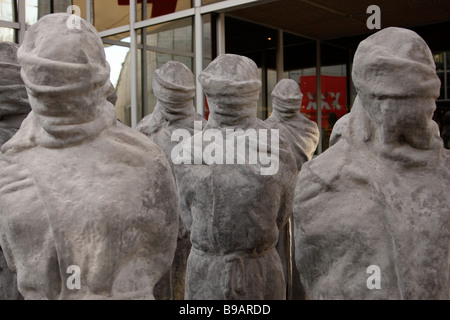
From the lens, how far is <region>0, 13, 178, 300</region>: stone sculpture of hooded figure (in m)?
1.91

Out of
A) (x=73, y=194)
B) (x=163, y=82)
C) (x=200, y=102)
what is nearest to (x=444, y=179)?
(x=73, y=194)

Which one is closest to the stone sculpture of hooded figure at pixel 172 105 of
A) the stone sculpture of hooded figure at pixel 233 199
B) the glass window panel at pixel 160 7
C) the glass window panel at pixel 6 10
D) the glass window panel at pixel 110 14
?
the stone sculpture of hooded figure at pixel 233 199

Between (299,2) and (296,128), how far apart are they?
1.72 meters

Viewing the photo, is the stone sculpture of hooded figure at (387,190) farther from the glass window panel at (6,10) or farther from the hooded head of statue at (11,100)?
the glass window panel at (6,10)

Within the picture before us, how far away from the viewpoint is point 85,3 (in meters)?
9.02

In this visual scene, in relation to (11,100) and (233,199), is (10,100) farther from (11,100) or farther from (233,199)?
(233,199)

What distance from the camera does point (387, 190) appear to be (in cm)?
203

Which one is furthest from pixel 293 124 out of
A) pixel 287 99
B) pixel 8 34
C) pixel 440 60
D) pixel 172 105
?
pixel 8 34

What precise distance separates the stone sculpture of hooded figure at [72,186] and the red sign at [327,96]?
6.71 m

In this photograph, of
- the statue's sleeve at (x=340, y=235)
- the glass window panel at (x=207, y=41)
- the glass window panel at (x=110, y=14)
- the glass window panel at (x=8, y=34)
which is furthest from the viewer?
the glass window panel at (x=8, y=34)

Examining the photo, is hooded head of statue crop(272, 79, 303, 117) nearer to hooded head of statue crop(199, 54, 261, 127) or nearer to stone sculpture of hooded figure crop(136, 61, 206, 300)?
stone sculpture of hooded figure crop(136, 61, 206, 300)

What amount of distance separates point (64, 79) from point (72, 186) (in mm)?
371

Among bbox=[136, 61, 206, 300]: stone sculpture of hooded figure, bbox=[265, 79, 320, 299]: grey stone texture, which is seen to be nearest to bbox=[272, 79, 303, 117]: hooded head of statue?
bbox=[265, 79, 320, 299]: grey stone texture

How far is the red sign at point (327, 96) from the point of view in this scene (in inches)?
336
